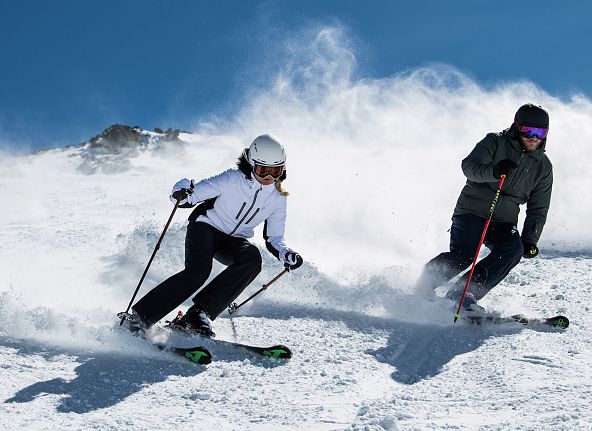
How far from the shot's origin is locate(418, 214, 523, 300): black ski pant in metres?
5.64

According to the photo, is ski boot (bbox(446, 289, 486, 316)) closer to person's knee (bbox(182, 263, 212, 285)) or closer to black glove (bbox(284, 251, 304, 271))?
black glove (bbox(284, 251, 304, 271))

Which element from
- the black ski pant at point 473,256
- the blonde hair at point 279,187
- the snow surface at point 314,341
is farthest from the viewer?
the black ski pant at point 473,256

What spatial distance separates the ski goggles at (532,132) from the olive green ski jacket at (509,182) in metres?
0.10

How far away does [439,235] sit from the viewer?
10.9 m

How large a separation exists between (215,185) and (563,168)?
12118 millimetres

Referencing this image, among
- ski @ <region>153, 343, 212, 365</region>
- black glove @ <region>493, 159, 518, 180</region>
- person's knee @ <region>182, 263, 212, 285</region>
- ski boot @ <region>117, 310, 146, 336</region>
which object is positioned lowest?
ski @ <region>153, 343, 212, 365</region>

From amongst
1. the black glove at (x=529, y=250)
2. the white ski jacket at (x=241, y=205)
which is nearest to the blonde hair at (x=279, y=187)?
the white ski jacket at (x=241, y=205)

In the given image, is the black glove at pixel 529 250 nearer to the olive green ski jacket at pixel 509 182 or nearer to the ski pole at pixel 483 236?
the olive green ski jacket at pixel 509 182

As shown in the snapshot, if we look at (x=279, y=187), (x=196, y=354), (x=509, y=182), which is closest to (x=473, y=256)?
(x=509, y=182)

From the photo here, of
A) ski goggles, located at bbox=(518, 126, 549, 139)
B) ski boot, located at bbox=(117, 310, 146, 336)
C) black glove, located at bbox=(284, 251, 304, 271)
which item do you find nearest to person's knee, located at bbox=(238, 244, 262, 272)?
black glove, located at bbox=(284, 251, 304, 271)

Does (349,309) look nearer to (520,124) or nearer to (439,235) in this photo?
(520,124)

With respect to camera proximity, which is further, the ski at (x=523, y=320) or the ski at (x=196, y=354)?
the ski at (x=523, y=320)

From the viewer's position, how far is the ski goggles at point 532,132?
5527 millimetres

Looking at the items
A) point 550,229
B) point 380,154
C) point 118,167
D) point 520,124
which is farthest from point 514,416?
point 118,167
